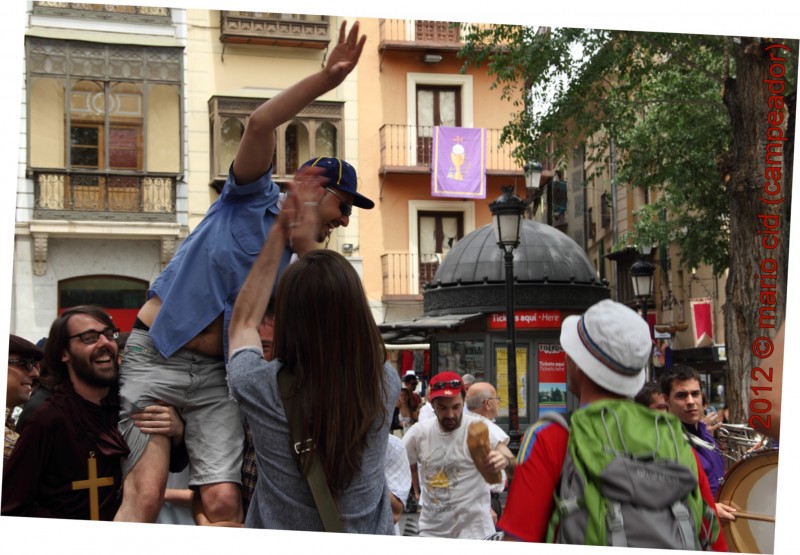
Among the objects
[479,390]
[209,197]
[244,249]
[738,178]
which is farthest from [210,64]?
[244,249]

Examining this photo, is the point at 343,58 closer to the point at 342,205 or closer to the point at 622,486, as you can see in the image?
the point at 342,205

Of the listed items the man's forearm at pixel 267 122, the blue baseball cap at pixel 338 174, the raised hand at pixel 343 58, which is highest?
the raised hand at pixel 343 58

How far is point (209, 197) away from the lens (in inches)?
1071

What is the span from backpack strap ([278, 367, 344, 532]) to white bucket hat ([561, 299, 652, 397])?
0.82 meters

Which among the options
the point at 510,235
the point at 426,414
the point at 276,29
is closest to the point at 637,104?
the point at 510,235

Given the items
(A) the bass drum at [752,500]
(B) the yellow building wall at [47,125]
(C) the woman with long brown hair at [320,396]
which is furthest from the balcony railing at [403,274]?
(C) the woman with long brown hair at [320,396]

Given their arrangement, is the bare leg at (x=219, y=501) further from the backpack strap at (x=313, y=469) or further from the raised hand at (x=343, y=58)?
the raised hand at (x=343, y=58)

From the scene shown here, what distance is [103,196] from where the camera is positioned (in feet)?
83.9

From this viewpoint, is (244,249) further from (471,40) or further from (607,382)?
(471,40)

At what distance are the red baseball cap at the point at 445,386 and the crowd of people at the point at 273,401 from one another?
2.73 metres

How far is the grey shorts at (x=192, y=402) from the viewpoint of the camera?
411cm

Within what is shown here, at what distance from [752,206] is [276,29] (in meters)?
15.8

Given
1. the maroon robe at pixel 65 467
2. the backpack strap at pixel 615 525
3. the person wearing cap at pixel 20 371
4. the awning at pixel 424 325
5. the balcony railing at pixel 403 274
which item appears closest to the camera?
the backpack strap at pixel 615 525

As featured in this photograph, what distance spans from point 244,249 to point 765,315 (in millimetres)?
11185
